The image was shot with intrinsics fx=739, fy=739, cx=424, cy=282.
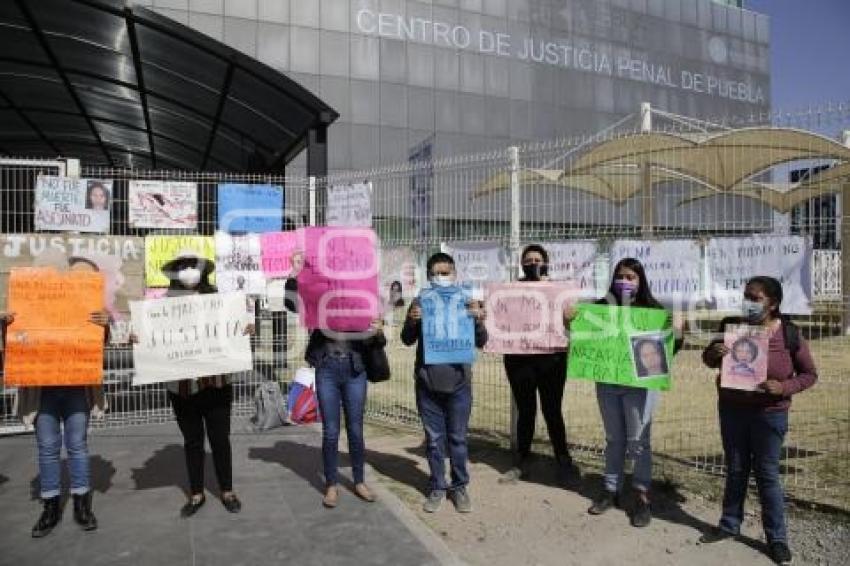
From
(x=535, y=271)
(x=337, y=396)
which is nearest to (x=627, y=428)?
(x=535, y=271)

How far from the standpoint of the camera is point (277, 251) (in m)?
8.38

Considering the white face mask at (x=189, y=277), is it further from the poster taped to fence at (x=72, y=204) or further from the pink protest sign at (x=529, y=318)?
the poster taped to fence at (x=72, y=204)

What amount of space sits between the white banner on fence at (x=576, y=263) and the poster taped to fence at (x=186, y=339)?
8.99 feet

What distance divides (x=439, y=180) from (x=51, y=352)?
17.0ft

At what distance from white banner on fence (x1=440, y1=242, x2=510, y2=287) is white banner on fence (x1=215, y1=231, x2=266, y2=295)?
234cm

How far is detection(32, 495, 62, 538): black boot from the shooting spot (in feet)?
16.0

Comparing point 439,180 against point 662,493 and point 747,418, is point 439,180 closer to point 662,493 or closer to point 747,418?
point 662,493

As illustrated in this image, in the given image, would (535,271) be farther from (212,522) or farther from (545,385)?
(212,522)

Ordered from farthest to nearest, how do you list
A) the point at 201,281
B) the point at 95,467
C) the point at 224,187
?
the point at 224,187 < the point at 95,467 < the point at 201,281

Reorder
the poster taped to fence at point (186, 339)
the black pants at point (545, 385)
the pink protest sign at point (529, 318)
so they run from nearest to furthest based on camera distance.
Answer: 1. the poster taped to fence at point (186, 339)
2. the pink protest sign at point (529, 318)
3. the black pants at point (545, 385)

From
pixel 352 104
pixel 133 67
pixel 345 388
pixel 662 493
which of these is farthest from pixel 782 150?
pixel 352 104

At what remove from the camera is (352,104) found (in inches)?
1145

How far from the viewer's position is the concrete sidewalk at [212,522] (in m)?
4.55

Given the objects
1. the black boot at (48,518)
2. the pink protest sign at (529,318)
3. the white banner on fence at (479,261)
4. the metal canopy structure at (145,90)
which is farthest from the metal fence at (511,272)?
the black boot at (48,518)
